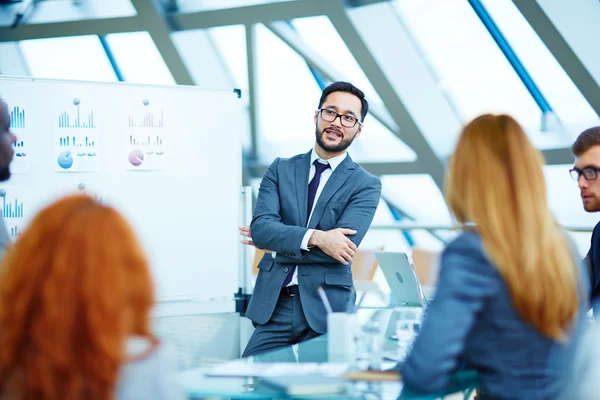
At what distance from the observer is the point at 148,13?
8.18 metres

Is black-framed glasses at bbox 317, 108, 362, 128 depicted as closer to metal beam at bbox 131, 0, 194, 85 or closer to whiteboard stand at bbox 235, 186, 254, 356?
whiteboard stand at bbox 235, 186, 254, 356

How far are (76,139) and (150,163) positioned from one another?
0.44 metres

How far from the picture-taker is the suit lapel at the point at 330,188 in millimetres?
3455

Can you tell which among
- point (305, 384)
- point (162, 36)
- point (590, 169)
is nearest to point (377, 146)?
point (162, 36)

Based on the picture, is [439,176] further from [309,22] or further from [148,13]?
[148,13]

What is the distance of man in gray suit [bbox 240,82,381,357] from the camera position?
3303 millimetres

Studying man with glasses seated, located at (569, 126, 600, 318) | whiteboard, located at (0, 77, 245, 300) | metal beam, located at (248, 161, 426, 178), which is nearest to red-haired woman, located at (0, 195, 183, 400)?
man with glasses seated, located at (569, 126, 600, 318)

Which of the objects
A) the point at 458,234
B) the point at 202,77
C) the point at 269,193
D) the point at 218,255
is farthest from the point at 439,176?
the point at 458,234

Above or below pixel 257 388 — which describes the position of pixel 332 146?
above

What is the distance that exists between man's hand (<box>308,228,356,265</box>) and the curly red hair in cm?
184

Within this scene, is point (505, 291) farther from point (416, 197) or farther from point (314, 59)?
point (416, 197)

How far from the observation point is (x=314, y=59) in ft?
25.7

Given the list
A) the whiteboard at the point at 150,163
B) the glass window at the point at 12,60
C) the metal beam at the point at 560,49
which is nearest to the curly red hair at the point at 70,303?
the whiteboard at the point at 150,163

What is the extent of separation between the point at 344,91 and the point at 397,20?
4.05 metres
